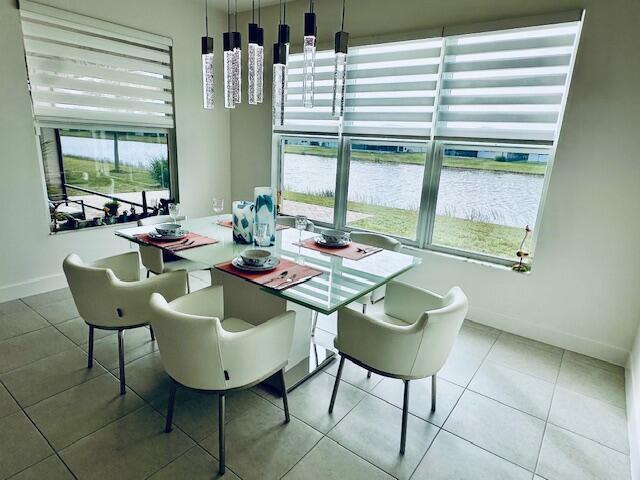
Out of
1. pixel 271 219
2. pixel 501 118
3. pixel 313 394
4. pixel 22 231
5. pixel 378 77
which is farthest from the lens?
pixel 378 77

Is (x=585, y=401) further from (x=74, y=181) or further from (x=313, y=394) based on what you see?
(x=74, y=181)

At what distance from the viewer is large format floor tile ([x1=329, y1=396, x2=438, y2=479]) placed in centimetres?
176

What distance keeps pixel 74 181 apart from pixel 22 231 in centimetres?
63

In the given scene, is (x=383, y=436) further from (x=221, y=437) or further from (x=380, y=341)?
(x=221, y=437)

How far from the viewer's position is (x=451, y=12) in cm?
293

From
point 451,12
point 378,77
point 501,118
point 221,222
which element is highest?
point 451,12

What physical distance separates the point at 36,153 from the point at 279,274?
2698 millimetres

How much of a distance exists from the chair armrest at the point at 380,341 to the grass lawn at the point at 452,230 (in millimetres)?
1814

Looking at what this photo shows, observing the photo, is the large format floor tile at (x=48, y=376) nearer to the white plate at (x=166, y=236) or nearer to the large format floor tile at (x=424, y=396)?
the white plate at (x=166, y=236)

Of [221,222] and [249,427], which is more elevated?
[221,222]

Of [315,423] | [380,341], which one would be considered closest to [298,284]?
[380,341]

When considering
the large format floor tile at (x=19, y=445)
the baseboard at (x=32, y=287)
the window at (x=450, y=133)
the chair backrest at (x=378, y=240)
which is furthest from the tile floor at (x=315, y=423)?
the window at (x=450, y=133)

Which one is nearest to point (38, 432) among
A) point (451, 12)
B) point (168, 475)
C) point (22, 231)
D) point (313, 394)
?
point (168, 475)

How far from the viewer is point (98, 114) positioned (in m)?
3.45
